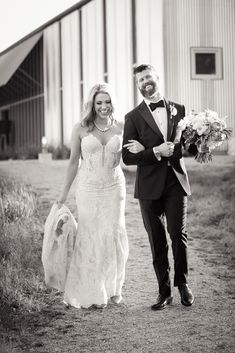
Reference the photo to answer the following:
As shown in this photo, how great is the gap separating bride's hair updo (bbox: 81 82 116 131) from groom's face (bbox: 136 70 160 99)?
0.23 meters

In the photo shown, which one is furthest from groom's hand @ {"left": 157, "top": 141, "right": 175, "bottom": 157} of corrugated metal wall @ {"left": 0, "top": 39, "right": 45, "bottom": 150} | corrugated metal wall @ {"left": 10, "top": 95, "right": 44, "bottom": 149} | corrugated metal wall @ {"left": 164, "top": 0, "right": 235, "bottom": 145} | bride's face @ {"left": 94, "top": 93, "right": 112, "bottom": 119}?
corrugated metal wall @ {"left": 10, "top": 95, "right": 44, "bottom": 149}

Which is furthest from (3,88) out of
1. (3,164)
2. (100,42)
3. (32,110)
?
(3,164)

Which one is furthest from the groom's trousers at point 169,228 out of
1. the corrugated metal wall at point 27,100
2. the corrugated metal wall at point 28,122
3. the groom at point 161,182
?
the corrugated metal wall at point 28,122

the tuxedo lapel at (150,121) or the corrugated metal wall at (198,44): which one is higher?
the corrugated metal wall at (198,44)

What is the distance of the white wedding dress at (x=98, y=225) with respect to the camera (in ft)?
12.2

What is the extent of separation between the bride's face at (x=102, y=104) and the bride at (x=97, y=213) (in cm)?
6

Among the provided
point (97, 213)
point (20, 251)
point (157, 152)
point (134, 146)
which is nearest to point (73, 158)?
point (97, 213)

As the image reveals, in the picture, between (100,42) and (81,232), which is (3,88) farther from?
(81,232)

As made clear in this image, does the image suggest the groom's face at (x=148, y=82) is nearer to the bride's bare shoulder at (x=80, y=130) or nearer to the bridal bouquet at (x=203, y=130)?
the bridal bouquet at (x=203, y=130)

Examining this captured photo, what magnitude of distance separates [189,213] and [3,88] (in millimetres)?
6993

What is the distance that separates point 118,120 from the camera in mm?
3764

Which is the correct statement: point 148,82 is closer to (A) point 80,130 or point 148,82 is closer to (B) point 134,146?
(B) point 134,146

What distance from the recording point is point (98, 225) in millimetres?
3801

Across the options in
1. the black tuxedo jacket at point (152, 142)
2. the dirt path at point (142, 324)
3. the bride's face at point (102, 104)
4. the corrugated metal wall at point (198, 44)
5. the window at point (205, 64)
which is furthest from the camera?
the window at point (205, 64)
